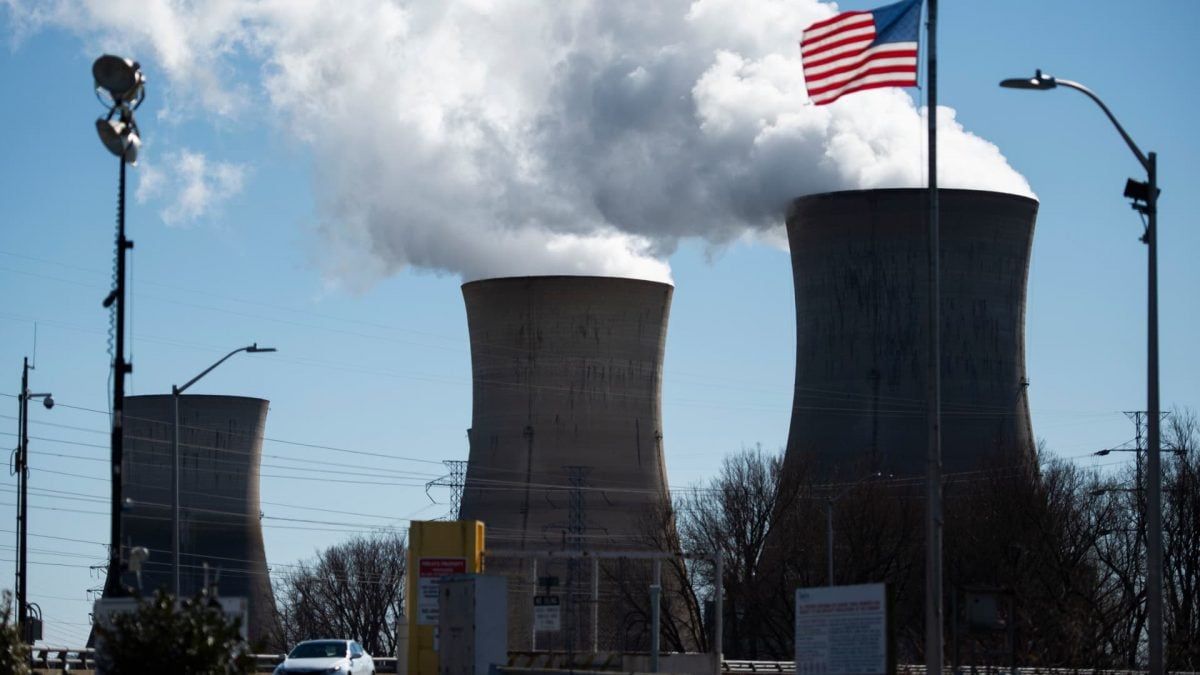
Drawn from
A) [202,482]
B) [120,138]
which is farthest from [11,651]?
[202,482]

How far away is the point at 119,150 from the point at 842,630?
5760 mm

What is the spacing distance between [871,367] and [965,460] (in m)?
3.84

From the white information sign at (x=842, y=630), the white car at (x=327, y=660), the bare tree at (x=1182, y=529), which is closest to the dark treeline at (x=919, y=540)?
the bare tree at (x=1182, y=529)

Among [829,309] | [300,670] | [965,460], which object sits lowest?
[300,670]

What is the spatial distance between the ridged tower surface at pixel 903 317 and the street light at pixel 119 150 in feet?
74.6

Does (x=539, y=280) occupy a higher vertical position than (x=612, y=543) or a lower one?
higher

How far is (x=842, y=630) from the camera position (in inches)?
450

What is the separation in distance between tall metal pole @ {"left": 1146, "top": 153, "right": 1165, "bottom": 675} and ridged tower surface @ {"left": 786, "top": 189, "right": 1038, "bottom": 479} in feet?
62.1

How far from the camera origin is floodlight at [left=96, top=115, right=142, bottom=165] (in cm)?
1228

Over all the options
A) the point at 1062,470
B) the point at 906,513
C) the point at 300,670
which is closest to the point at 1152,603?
the point at 300,670

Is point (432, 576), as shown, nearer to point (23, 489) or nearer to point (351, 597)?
point (23, 489)

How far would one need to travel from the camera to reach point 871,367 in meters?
34.8

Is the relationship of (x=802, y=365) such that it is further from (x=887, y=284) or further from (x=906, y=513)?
(x=906, y=513)

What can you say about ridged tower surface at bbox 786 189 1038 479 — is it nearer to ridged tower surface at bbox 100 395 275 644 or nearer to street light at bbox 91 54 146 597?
ridged tower surface at bbox 100 395 275 644
